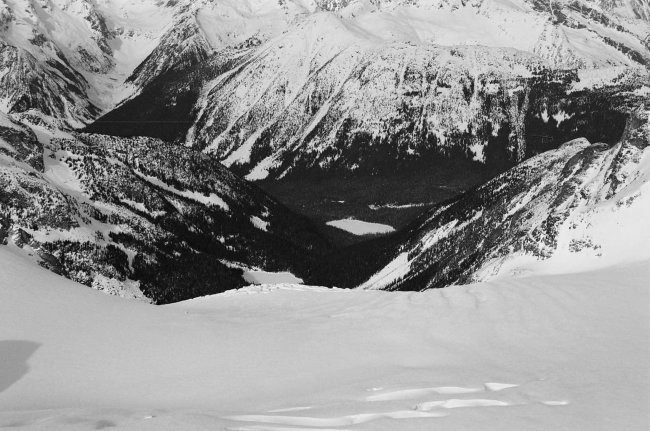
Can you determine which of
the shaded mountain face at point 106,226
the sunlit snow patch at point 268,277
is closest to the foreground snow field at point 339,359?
the shaded mountain face at point 106,226

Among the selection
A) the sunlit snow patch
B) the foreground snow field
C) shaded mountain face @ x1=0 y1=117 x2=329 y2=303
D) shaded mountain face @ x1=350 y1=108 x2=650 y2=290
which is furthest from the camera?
the sunlit snow patch

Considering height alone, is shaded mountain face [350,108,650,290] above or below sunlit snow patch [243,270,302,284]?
above

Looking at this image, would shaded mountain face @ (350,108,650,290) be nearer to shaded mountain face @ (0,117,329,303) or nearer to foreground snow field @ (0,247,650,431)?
foreground snow field @ (0,247,650,431)

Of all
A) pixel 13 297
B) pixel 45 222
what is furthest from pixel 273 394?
→ pixel 45 222

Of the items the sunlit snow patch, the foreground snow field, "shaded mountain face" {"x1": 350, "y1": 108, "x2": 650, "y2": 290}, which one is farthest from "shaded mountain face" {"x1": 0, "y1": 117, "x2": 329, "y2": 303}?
the foreground snow field

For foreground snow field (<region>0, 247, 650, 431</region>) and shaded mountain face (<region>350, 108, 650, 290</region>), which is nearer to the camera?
foreground snow field (<region>0, 247, 650, 431</region>)

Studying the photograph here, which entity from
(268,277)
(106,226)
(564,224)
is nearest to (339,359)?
(564,224)

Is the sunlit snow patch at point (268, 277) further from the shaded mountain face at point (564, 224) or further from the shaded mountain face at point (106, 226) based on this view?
the shaded mountain face at point (564, 224)

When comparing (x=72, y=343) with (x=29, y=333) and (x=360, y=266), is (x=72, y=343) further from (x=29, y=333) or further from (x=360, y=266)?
(x=360, y=266)
